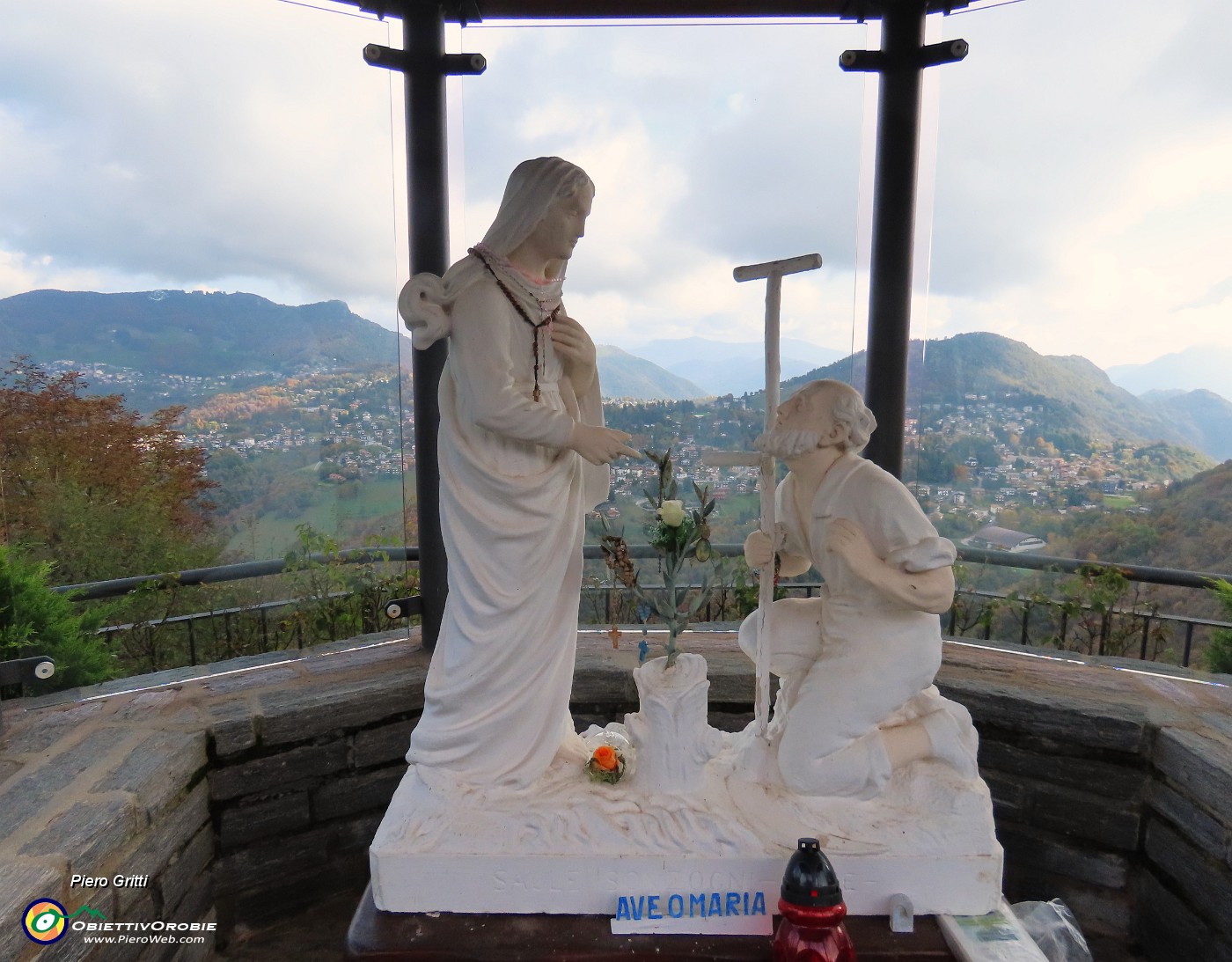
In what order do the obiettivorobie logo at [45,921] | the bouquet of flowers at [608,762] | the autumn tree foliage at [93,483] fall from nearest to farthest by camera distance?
the obiettivorobie logo at [45,921]
the bouquet of flowers at [608,762]
the autumn tree foliage at [93,483]

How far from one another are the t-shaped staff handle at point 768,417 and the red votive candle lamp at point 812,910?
565 millimetres

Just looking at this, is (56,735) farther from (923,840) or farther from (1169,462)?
(1169,462)

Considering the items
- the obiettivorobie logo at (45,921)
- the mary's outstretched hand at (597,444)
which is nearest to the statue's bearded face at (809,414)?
the mary's outstretched hand at (597,444)

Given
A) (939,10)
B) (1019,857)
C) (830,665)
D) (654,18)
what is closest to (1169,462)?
(1019,857)

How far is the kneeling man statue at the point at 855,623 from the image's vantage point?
2264 millimetres

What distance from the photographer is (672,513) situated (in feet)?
7.75

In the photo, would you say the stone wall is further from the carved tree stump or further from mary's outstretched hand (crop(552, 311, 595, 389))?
mary's outstretched hand (crop(552, 311, 595, 389))

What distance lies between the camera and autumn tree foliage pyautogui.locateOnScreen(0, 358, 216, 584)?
3.88m

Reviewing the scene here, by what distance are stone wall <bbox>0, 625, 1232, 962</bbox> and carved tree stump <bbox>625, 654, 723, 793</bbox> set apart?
126 centimetres

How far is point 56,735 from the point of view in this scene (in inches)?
123

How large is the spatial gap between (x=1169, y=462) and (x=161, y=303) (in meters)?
5.86

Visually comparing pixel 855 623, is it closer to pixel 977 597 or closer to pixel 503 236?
pixel 503 236

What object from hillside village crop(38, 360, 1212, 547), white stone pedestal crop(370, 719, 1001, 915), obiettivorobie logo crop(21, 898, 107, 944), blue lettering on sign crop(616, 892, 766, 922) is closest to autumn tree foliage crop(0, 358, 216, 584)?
hillside village crop(38, 360, 1212, 547)

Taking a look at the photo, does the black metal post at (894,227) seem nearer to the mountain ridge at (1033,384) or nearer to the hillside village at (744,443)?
the mountain ridge at (1033,384)
